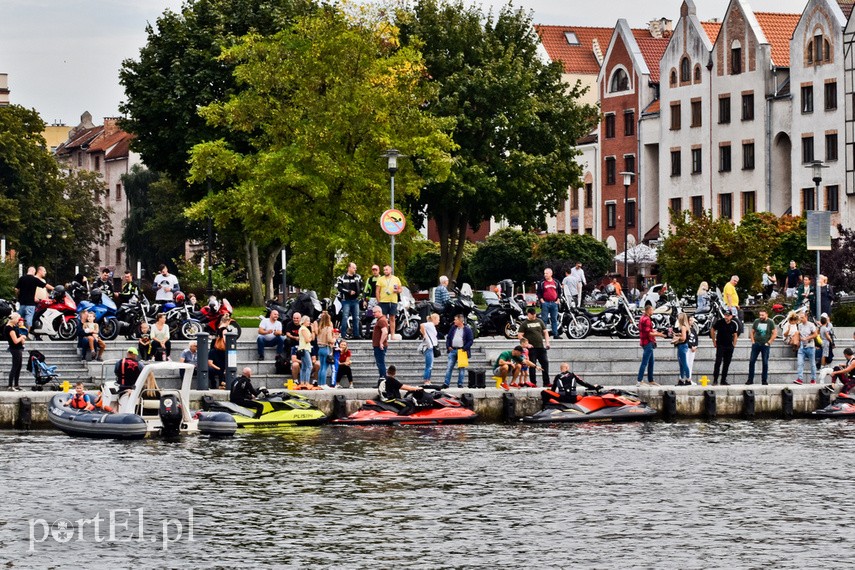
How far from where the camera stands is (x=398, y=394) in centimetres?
3875

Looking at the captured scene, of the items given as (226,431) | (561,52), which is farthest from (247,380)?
(561,52)

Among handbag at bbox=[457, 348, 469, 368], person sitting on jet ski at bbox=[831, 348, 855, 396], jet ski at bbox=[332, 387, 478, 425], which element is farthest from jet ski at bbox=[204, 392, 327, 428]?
person sitting on jet ski at bbox=[831, 348, 855, 396]

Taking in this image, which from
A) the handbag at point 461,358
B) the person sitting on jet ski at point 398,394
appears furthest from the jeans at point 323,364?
the handbag at point 461,358

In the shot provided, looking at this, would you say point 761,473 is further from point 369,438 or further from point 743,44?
point 743,44

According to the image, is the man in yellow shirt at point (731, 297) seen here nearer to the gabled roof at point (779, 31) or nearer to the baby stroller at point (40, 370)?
the baby stroller at point (40, 370)

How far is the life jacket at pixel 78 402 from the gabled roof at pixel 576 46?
77.9m

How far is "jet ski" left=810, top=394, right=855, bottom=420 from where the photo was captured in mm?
41031

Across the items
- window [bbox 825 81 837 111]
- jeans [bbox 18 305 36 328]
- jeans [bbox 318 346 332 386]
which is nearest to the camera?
jeans [bbox 318 346 332 386]

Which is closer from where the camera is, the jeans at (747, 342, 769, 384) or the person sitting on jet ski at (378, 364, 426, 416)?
the person sitting on jet ski at (378, 364, 426, 416)

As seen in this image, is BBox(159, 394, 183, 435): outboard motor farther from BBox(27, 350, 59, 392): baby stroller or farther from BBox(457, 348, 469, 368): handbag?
BBox(457, 348, 469, 368): handbag

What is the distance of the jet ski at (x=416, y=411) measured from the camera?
3800 centimetres

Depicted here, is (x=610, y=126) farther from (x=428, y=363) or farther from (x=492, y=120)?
(x=428, y=363)

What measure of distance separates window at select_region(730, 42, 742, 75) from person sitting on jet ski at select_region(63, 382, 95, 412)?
6087 cm

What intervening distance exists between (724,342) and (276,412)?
10.9 metres
